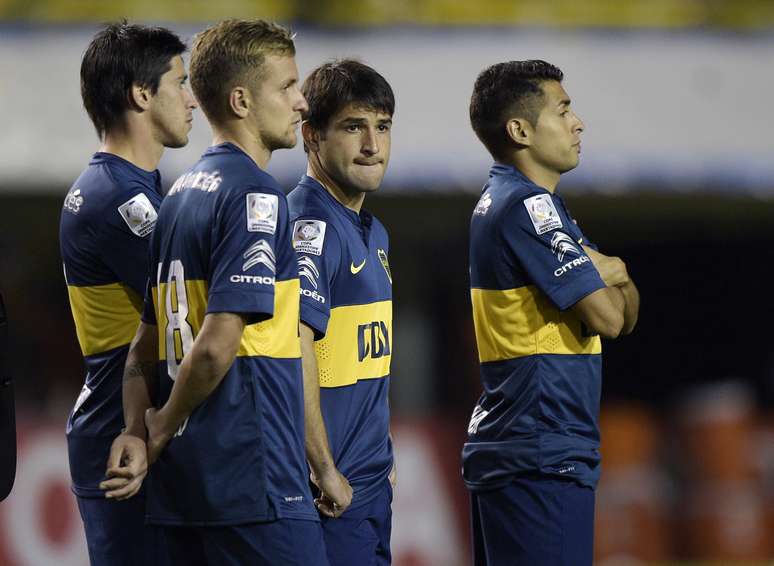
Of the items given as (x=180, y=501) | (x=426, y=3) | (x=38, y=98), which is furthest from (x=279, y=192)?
(x=426, y=3)

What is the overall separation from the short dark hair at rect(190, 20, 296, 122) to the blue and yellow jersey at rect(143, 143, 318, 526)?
0.23 meters

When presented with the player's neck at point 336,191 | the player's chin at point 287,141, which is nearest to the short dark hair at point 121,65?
the player's neck at point 336,191

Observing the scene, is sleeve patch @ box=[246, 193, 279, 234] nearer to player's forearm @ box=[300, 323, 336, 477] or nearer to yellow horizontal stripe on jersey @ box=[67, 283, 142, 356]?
player's forearm @ box=[300, 323, 336, 477]

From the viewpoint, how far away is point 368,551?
420 centimetres

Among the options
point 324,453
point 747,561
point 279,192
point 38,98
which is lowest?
point 747,561

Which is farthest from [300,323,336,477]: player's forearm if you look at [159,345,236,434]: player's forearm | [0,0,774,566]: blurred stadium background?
[0,0,774,566]: blurred stadium background

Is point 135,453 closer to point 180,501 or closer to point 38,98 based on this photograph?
point 180,501

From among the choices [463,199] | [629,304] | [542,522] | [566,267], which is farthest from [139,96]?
[463,199]

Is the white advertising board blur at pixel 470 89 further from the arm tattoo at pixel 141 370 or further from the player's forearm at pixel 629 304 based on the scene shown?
the arm tattoo at pixel 141 370

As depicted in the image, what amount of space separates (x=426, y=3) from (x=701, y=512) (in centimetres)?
418

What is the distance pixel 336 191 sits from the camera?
14.1 feet

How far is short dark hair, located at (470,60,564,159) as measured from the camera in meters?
4.48

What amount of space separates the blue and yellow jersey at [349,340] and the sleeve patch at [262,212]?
61 centimetres

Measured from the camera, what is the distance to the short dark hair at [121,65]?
4137 mm
